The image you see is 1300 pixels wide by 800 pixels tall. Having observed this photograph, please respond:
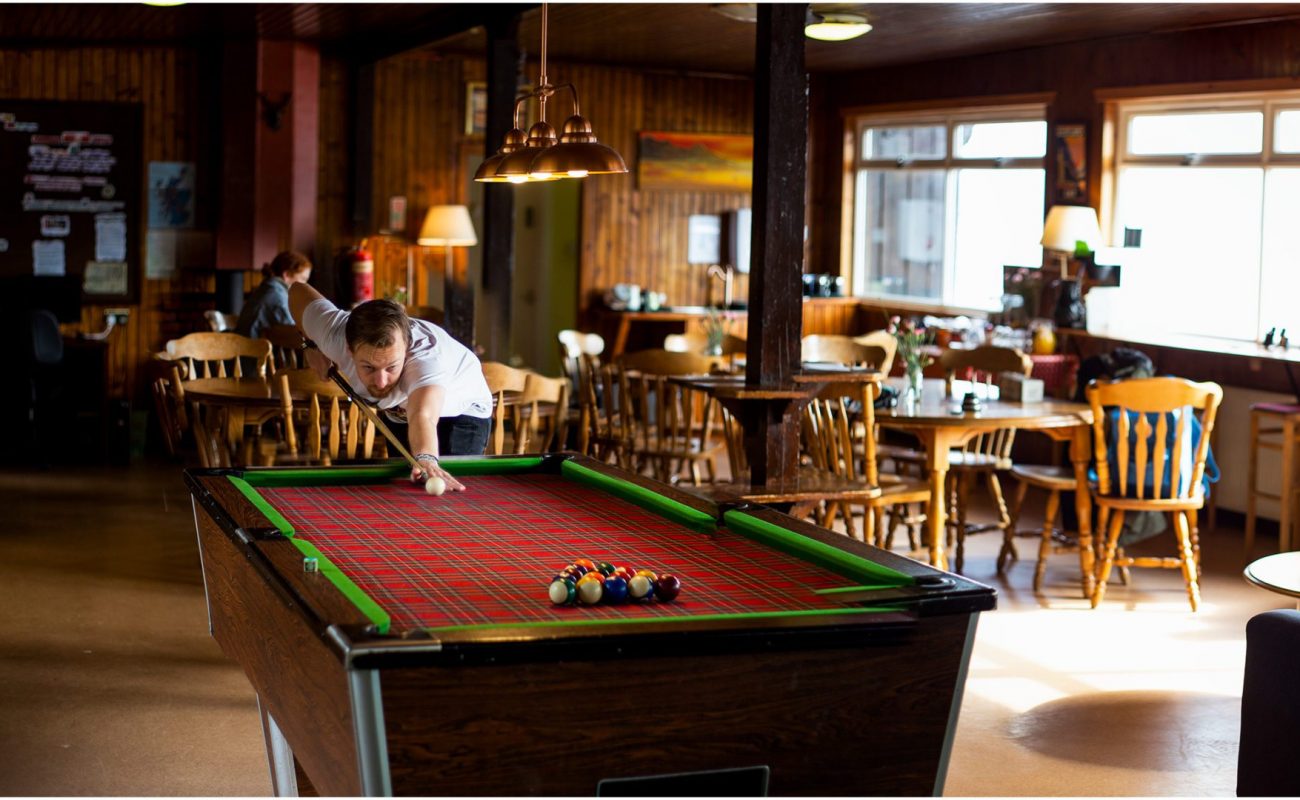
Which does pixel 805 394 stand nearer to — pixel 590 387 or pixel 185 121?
pixel 590 387

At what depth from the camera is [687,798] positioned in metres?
2.62

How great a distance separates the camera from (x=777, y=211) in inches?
220

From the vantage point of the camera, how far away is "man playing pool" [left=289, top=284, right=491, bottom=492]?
14.3 feet

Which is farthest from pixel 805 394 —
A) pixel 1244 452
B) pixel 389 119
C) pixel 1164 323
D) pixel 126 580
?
pixel 389 119

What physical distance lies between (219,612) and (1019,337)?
7.05 m

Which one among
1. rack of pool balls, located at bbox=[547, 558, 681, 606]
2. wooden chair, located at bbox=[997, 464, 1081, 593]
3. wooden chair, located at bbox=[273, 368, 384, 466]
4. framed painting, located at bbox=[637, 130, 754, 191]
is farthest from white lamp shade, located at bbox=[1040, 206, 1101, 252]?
rack of pool balls, located at bbox=[547, 558, 681, 606]

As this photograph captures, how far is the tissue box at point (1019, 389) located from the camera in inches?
280

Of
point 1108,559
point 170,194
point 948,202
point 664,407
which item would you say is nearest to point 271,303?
point 664,407

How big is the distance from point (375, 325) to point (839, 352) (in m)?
4.40

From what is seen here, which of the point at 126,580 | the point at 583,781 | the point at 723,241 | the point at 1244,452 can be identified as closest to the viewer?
the point at 583,781

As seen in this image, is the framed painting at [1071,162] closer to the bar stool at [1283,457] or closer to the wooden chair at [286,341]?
the bar stool at [1283,457]

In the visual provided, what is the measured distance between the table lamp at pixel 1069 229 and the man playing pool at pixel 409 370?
513 cm

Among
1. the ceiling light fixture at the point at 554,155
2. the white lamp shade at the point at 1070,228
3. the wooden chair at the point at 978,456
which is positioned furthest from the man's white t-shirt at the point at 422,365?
the white lamp shade at the point at 1070,228

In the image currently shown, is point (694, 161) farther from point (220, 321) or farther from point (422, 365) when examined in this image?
point (422, 365)
